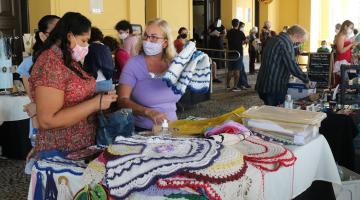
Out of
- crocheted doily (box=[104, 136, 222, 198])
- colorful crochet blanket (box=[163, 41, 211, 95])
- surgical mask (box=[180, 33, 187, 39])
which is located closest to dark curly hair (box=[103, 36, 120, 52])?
surgical mask (box=[180, 33, 187, 39])

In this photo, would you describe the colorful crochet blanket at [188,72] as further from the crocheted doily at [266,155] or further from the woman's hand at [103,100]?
the crocheted doily at [266,155]

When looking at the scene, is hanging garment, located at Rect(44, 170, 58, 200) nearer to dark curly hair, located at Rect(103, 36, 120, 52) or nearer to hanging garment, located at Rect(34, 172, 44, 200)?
hanging garment, located at Rect(34, 172, 44, 200)

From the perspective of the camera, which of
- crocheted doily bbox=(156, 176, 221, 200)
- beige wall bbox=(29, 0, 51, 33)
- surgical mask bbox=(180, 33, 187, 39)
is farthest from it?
surgical mask bbox=(180, 33, 187, 39)

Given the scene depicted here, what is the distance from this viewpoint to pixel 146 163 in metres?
1.90

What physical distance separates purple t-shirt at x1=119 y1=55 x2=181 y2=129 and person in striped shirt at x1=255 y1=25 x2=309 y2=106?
8.09 ft

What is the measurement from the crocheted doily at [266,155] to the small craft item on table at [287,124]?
15 centimetres

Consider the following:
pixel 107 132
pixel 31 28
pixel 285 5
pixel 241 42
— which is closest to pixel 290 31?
pixel 107 132

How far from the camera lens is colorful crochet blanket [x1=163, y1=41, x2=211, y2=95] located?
9.05ft

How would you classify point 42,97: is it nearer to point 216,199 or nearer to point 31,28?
point 216,199

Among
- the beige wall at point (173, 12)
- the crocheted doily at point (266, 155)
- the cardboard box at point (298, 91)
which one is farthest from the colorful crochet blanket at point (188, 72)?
the beige wall at point (173, 12)

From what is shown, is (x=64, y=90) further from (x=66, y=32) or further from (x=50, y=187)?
(x=50, y=187)

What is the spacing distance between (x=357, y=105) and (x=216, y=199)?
8.66ft

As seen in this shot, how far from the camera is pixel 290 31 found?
5.35m

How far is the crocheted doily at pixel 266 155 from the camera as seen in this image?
2123mm
